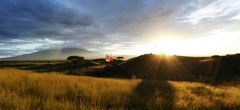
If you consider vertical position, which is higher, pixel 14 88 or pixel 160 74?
pixel 14 88

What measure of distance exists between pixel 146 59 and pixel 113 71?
12678 millimetres

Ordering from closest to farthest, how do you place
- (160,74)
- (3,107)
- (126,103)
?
1. (3,107)
2. (126,103)
3. (160,74)

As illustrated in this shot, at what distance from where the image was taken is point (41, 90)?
24.4ft

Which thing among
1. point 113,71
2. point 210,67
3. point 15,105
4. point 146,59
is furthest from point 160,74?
point 15,105

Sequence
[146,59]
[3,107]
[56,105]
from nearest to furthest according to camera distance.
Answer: [3,107] → [56,105] → [146,59]

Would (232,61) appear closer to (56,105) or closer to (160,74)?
(160,74)

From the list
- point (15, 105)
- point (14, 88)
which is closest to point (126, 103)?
point (15, 105)

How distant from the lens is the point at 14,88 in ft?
24.8

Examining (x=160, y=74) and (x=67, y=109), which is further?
(x=160, y=74)

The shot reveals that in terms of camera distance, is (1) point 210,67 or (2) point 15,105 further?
(1) point 210,67

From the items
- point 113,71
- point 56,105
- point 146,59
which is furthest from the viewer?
point 146,59

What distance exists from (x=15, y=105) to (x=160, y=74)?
34.5m

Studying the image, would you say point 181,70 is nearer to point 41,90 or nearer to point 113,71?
point 113,71

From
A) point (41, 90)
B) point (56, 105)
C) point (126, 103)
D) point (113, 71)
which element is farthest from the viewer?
point (113, 71)
